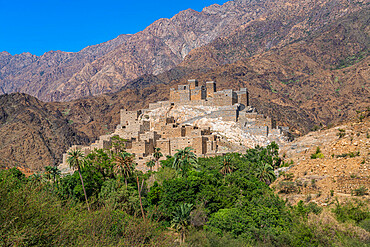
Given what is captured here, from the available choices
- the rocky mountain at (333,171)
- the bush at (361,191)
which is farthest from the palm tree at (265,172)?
the bush at (361,191)

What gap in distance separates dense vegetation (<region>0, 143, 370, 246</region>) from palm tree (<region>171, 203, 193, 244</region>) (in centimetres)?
10

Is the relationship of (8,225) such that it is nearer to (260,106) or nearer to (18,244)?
(18,244)

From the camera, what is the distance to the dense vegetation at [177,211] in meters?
21.3

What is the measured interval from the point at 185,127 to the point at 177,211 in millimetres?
30786

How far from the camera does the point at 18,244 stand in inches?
733

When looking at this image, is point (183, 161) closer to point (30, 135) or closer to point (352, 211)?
point (352, 211)

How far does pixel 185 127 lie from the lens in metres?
71.1

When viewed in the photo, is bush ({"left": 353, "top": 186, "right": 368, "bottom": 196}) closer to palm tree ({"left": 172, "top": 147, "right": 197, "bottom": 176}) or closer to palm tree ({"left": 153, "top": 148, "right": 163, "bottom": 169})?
palm tree ({"left": 172, "top": 147, "right": 197, "bottom": 176})

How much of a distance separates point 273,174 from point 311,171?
9338mm

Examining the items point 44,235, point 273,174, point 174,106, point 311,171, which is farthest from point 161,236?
point 174,106

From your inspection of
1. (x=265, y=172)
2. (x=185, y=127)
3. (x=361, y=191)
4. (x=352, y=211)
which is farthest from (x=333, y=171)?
(x=185, y=127)

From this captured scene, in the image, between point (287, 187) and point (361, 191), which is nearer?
point (361, 191)

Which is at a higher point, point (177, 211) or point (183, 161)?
point (183, 161)

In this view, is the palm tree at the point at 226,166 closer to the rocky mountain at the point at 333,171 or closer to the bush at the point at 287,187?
the rocky mountain at the point at 333,171
